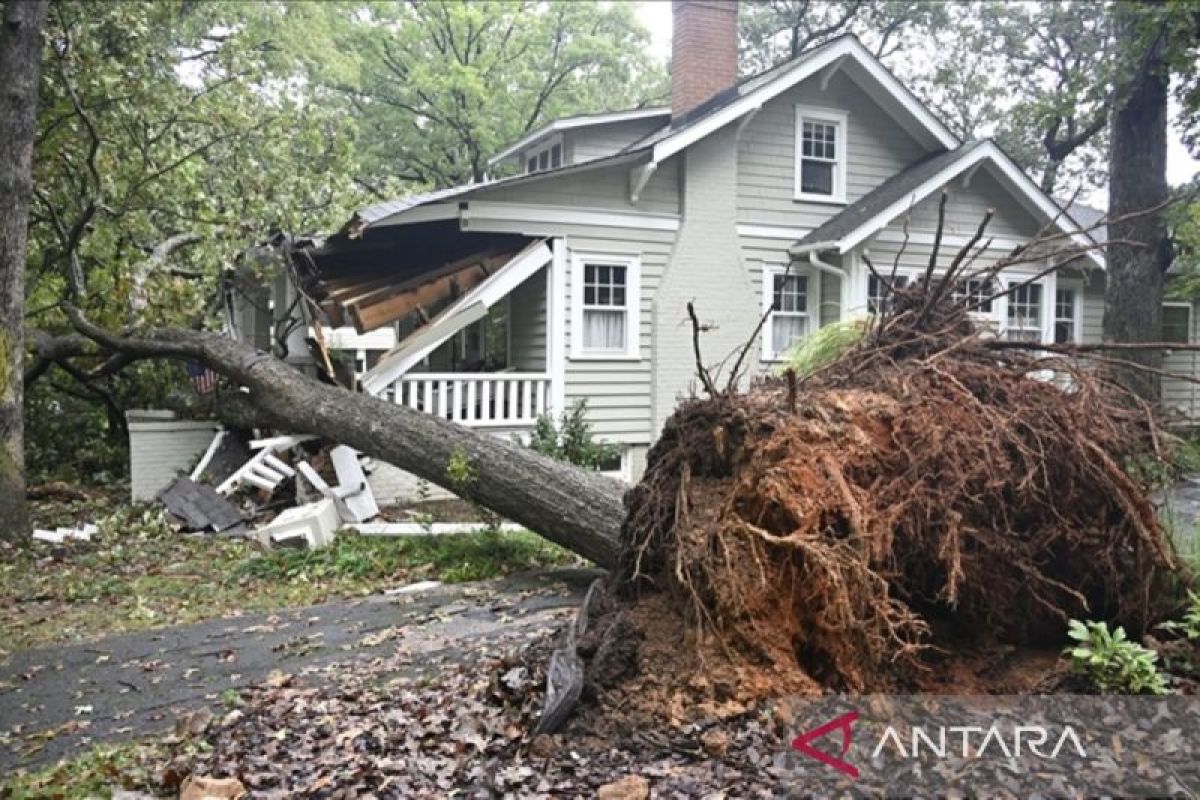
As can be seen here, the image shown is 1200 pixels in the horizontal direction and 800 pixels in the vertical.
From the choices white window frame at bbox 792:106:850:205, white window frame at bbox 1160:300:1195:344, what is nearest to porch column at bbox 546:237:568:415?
white window frame at bbox 792:106:850:205

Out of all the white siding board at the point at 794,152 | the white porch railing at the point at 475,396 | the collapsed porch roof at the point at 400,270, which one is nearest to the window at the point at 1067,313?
the white siding board at the point at 794,152

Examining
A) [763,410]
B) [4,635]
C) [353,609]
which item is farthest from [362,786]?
[4,635]

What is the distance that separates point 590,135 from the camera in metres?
16.0

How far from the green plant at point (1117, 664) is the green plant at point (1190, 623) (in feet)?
1.12

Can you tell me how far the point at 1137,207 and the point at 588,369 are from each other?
903 centimetres

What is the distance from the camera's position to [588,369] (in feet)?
43.5

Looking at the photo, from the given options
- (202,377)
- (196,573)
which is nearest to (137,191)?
(202,377)

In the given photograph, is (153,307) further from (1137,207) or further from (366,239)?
(1137,207)

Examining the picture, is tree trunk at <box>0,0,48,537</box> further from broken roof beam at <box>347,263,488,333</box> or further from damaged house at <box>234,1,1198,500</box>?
broken roof beam at <box>347,263,488,333</box>

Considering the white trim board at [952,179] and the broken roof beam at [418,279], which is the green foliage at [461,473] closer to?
the broken roof beam at [418,279]

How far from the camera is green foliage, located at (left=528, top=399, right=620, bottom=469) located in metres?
11.7

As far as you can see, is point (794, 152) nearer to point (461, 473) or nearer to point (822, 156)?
point (822, 156)

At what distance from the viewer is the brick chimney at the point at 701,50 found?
15812 millimetres

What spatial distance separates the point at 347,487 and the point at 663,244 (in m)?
6.51
